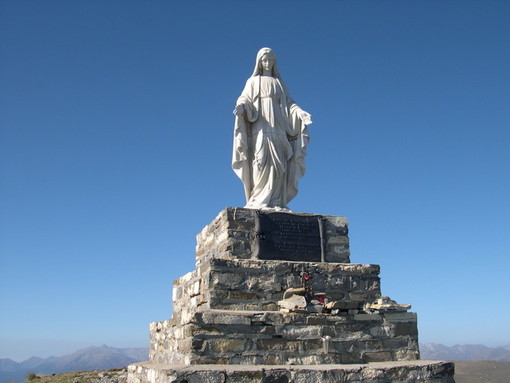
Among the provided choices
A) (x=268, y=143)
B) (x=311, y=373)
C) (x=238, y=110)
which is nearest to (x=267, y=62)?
(x=238, y=110)

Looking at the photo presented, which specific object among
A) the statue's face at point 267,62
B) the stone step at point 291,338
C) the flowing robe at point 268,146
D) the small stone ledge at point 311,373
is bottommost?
the small stone ledge at point 311,373

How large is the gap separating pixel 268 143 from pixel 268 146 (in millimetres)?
51

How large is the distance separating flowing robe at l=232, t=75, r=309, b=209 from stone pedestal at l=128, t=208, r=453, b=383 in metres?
0.83

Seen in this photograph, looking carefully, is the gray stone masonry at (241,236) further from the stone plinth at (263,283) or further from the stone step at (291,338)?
the stone step at (291,338)

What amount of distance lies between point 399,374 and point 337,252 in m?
2.17

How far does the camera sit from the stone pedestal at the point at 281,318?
20.6 feet

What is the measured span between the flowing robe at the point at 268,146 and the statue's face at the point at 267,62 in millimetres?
299

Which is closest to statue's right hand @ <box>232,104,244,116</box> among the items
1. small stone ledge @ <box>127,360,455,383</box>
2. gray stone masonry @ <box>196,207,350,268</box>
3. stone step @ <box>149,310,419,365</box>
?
gray stone masonry @ <box>196,207,350,268</box>

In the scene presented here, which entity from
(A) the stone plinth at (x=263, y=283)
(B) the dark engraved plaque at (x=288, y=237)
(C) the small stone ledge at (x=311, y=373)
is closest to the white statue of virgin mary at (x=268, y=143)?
(B) the dark engraved plaque at (x=288, y=237)

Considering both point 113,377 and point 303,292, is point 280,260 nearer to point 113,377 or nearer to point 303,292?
point 303,292

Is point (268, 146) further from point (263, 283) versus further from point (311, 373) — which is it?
point (311, 373)

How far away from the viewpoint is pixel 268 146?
28.7ft

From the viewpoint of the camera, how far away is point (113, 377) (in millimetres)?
12570

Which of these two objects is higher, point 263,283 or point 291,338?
point 263,283
